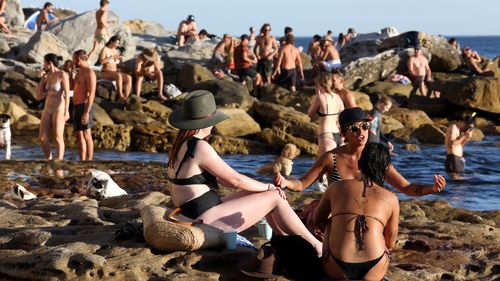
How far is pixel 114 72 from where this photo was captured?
2209cm

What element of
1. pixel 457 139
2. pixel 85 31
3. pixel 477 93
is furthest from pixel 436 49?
pixel 457 139

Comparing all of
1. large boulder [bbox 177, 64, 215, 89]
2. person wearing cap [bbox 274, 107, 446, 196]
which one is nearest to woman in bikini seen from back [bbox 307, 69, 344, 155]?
person wearing cap [bbox 274, 107, 446, 196]

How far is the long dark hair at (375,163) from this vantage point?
6.08m

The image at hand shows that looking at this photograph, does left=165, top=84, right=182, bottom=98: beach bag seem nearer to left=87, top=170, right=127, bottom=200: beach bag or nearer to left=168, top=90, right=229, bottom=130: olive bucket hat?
left=87, top=170, right=127, bottom=200: beach bag

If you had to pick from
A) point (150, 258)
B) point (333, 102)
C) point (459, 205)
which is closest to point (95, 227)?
A: point (150, 258)

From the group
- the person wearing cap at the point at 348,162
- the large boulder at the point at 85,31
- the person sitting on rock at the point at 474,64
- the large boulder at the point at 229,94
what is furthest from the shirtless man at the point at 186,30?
the person wearing cap at the point at 348,162

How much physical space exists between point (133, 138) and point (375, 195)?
12.7m

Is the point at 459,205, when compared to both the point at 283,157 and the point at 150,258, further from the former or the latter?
the point at 150,258

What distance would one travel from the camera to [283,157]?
515 inches

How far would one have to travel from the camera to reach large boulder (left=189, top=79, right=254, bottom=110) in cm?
2201

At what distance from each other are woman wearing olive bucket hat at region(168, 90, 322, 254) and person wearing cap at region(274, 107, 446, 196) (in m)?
0.31

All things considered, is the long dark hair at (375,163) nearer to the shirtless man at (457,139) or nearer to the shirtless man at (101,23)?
the shirtless man at (457,139)

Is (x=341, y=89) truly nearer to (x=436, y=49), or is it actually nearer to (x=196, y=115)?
(x=196, y=115)

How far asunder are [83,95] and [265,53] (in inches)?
462
